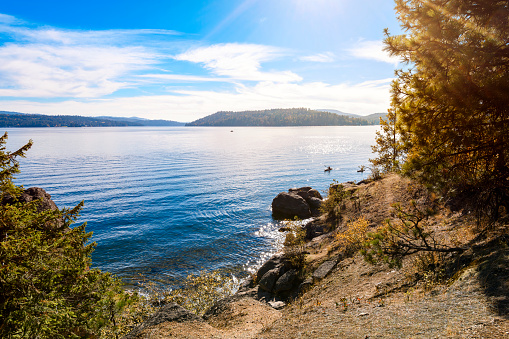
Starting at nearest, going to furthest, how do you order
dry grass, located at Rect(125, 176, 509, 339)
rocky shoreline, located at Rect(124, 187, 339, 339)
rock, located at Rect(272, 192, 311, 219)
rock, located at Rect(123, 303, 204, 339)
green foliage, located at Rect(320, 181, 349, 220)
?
dry grass, located at Rect(125, 176, 509, 339) → rock, located at Rect(123, 303, 204, 339) → rocky shoreline, located at Rect(124, 187, 339, 339) → green foliage, located at Rect(320, 181, 349, 220) → rock, located at Rect(272, 192, 311, 219)

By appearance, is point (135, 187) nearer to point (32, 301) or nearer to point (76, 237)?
point (76, 237)

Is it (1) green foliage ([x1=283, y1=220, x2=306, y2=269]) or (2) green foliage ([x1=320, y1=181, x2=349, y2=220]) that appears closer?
(1) green foliage ([x1=283, y1=220, x2=306, y2=269])

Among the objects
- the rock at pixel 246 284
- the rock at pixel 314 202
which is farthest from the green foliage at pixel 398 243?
the rock at pixel 314 202

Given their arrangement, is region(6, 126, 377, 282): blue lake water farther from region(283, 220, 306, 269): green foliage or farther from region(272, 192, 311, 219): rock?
region(283, 220, 306, 269): green foliage

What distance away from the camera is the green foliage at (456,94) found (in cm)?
740

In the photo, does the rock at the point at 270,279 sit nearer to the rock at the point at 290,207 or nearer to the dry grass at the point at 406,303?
the dry grass at the point at 406,303

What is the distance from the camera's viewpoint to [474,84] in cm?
748

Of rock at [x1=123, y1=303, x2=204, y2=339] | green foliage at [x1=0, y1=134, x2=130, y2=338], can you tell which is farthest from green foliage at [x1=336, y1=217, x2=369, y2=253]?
green foliage at [x1=0, y1=134, x2=130, y2=338]

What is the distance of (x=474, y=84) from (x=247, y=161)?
2577 inches

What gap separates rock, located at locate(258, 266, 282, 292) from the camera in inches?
589

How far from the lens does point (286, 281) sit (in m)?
14.6

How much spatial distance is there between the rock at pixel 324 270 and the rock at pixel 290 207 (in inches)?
651

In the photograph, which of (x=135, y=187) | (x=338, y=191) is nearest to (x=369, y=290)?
(x=338, y=191)

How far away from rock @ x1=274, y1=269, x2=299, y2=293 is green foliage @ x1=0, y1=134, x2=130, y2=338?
824cm
